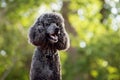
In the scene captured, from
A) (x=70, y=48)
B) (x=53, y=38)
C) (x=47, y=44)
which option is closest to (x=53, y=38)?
(x=53, y=38)

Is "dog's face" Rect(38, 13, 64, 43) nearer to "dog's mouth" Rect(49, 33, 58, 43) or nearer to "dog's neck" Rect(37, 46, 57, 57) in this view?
"dog's mouth" Rect(49, 33, 58, 43)

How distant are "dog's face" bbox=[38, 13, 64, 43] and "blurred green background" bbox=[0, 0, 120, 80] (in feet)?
38.9

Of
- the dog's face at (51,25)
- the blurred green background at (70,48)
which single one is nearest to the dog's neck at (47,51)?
the dog's face at (51,25)

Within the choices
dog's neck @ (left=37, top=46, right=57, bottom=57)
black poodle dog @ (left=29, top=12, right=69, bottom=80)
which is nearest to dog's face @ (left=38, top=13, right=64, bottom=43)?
black poodle dog @ (left=29, top=12, right=69, bottom=80)

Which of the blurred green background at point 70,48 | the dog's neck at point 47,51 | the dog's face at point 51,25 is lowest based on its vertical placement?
the dog's neck at point 47,51

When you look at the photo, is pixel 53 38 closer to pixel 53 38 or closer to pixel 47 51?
pixel 53 38

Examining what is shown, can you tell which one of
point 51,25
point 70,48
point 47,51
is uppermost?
point 70,48

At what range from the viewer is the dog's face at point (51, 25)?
436 cm

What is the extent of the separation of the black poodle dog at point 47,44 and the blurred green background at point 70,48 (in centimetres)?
1179

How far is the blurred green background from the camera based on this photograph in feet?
56.7

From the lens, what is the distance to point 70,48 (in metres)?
19.1

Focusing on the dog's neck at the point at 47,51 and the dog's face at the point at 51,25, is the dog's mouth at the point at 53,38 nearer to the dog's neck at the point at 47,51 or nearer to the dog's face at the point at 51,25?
the dog's face at the point at 51,25

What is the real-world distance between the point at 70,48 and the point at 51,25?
14.7 m

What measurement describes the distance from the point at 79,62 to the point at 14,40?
2952 mm
